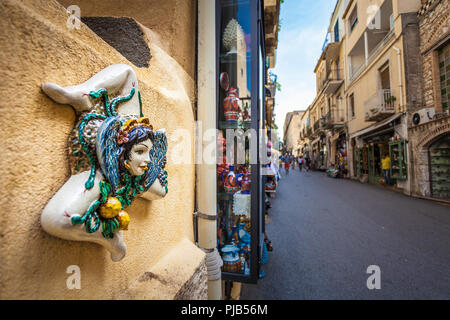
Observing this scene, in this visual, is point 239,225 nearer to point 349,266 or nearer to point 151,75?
point 151,75

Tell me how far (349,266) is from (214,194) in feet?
8.68

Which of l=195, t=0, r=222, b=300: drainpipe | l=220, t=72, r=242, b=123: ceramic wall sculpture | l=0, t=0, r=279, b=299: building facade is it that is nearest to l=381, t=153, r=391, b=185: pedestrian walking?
l=220, t=72, r=242, b=123: ceramic wall sculpture

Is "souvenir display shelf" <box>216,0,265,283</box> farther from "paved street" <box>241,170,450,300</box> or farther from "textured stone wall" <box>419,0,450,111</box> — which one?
"textured stone wall" <box>419,0,450,111</box>

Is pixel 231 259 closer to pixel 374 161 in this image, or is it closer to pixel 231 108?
pixel 231 108

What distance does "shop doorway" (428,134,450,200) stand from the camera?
6902 millimetres

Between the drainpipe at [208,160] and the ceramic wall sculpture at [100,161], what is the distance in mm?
778

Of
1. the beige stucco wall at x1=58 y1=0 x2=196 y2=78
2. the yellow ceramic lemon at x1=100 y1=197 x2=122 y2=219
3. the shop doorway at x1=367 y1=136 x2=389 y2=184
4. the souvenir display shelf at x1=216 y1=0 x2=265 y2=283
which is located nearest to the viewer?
the yellow ceramic lemon at x1=100 y1=197 x2=122 y2=219

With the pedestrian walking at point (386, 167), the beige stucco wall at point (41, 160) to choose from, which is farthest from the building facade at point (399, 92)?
the beige stucco wall at point (41, 160)

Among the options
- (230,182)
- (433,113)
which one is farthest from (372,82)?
(230,182)

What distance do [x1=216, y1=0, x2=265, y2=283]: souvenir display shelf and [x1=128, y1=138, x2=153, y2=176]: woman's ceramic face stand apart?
121cm

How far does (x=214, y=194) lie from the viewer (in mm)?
1548

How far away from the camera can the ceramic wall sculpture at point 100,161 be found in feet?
1.77

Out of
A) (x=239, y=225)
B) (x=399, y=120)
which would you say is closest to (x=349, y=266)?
(x=239, y=225)
